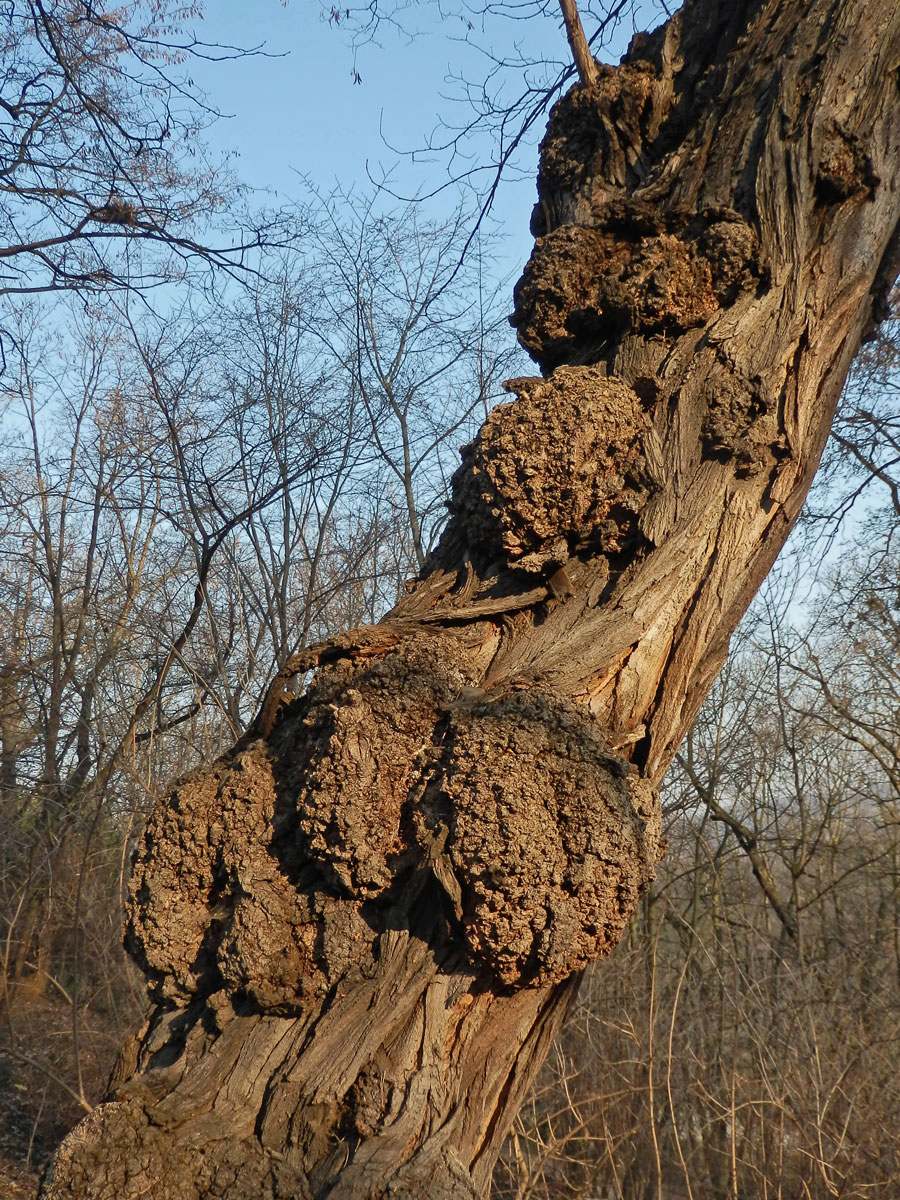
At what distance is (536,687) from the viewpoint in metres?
1.57

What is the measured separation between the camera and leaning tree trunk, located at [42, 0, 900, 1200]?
135cm

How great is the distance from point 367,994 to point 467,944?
18 centimetres

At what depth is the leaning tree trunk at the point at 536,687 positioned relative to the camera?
135 cm

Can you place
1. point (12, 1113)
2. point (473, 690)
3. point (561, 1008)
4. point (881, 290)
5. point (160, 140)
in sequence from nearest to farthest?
point (561, 1008)
point (473, 690)
point (881, 290)
point (160, 140)
point (12, 1113)

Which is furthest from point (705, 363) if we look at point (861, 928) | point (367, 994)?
point (861, 928)

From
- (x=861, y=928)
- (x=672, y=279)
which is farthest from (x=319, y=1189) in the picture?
(x=861, y=928)

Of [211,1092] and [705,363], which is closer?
[211,1092]

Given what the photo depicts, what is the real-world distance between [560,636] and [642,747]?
Answer: 10.3 inches

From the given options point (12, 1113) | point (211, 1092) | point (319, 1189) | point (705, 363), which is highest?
point (705, 363)

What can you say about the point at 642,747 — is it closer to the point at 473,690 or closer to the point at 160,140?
the point at 473,690

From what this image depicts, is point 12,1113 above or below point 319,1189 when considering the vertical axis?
below

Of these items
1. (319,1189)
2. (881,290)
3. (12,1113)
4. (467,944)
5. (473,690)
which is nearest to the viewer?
(319,1189)

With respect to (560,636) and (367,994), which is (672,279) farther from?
(367,994)

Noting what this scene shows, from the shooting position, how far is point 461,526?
6.36 feet
